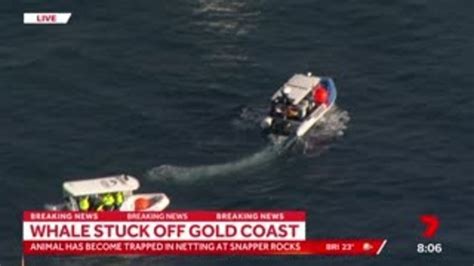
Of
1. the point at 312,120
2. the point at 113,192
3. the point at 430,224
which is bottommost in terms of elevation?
the point at 430,224

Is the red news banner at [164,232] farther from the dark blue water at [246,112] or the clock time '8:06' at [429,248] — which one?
the clock time '8:06' at [429,248]

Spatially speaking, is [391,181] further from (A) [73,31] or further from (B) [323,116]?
(A) [73,31]

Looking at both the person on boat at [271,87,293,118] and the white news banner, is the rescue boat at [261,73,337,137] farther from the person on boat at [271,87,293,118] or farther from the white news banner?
the white news banner

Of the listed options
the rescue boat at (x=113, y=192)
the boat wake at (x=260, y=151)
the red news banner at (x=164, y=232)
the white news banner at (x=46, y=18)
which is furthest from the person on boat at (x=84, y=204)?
the white news banner at (x=46, y=18)

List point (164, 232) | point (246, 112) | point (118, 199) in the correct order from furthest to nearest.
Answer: point (246, 112), point (118, 199), point (164, 232)

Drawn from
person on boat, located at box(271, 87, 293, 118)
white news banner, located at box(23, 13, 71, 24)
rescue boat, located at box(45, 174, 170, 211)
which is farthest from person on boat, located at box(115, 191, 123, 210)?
white news banner, located at box(23, 13, 71, 24)

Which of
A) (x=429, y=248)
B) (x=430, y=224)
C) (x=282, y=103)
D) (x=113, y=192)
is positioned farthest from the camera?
(x=282, y=103)

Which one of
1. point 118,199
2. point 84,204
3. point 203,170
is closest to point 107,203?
point 118,199

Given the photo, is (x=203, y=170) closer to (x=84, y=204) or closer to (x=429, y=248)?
(x=84, y=204)
